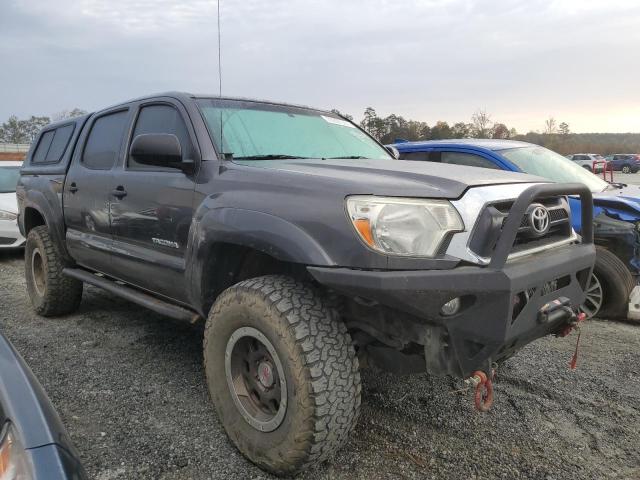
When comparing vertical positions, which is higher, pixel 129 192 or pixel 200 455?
pixel 129 192

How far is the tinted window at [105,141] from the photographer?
12.1 ft

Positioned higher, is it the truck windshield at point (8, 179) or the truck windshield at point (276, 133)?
the truck windshield at point (276, 133)

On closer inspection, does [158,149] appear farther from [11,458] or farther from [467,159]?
[467,159]

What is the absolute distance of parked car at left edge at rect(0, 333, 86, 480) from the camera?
3.85ft

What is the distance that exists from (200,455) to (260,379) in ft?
1.53

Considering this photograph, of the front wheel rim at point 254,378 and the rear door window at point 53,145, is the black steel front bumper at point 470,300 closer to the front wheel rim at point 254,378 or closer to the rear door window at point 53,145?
the front wheel rim at point 254,378

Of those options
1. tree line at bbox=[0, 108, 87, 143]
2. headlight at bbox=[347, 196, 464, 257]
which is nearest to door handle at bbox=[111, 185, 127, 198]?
headlight at bbox=[347, 196, 464, 257]

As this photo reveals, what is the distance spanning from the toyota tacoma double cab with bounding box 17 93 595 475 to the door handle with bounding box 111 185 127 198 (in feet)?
0.07

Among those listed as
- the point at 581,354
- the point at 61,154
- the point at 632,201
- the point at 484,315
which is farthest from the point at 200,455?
the point at 632,201

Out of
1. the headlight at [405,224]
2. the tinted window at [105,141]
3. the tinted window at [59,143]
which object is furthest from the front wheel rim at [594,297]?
the tinted window at [59,143]

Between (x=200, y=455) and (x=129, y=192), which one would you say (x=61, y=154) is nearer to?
(x=129, y=192)

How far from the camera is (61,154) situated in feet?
14.8

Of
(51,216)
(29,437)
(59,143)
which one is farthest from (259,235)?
(59,143)

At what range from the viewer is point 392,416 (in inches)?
109
